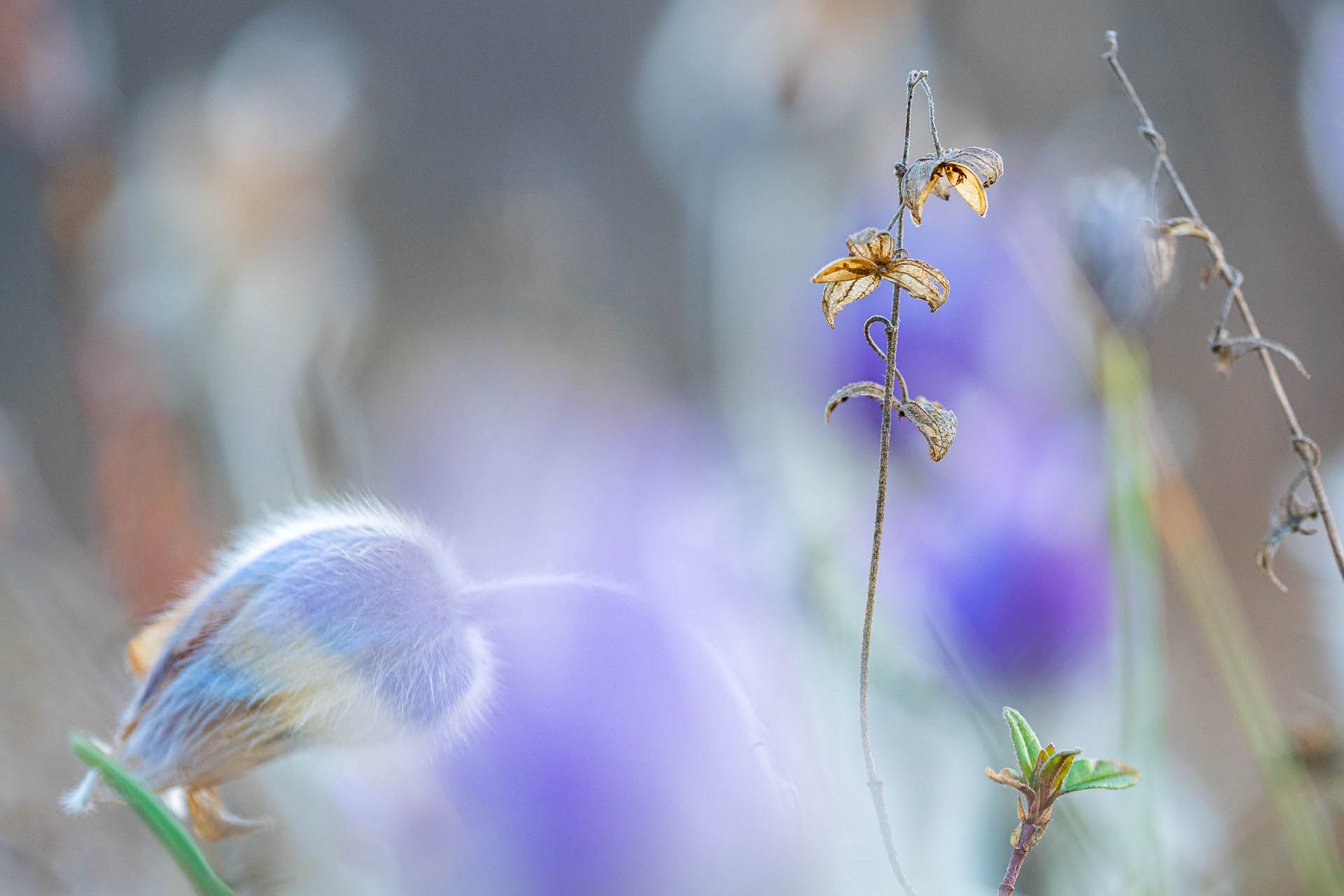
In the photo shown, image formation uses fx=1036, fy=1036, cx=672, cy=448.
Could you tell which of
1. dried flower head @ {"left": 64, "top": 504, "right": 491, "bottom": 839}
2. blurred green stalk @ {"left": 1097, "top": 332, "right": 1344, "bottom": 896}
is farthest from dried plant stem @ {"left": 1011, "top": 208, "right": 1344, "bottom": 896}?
dried flower head @ {"left": 64, "top": 504, "right": 491, "bottom": 839}

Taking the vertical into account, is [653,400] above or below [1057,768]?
above

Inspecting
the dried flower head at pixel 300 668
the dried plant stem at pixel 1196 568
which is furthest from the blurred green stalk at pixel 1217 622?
the dried flower head at pixel 300 668

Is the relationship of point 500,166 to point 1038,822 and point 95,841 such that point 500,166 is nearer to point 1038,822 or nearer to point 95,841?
point 95,841

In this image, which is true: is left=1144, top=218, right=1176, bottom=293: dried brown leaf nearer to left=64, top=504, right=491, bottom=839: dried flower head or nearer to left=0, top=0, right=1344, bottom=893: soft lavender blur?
left=0, top=0, right=1344, bottom=893: soft lavender blur

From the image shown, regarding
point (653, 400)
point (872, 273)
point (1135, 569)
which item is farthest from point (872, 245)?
point (653, 400)

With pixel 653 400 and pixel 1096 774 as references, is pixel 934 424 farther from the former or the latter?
pixel 653 400

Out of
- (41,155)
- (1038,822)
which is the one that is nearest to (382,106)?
(41,155)
